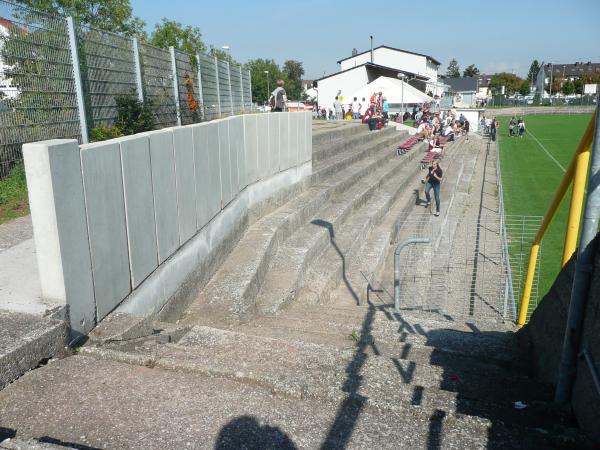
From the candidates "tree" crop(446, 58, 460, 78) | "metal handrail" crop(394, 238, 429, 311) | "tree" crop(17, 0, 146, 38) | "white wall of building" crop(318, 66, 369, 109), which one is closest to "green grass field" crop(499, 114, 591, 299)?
"metal handrail" crop(394, 238, 429, 311)

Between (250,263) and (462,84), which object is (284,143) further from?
(462,84)

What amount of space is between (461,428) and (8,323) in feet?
9.13

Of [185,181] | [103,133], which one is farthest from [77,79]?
[185,181]

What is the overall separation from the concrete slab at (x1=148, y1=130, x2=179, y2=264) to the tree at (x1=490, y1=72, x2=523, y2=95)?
5706 inches

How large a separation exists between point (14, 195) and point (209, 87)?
689 cm

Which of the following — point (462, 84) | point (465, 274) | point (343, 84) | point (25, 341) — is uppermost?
point (462, 84)

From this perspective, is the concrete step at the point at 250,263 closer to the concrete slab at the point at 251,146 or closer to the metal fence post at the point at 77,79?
the concrete slab at the point at 251,146

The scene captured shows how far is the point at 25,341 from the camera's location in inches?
122

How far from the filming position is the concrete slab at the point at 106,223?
3654mm

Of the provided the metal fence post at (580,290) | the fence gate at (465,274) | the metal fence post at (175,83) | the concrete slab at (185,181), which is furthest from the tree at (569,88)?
the metal fence post at (580,290)

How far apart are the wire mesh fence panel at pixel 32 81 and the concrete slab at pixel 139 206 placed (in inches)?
124

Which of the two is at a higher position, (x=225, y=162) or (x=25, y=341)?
(x=225, y=162)

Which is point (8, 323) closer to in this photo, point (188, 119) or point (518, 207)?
point (188, 119)

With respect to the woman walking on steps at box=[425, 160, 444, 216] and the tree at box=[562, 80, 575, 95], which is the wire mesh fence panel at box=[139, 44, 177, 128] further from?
the tree at box=[562, 80, 575, 95]
